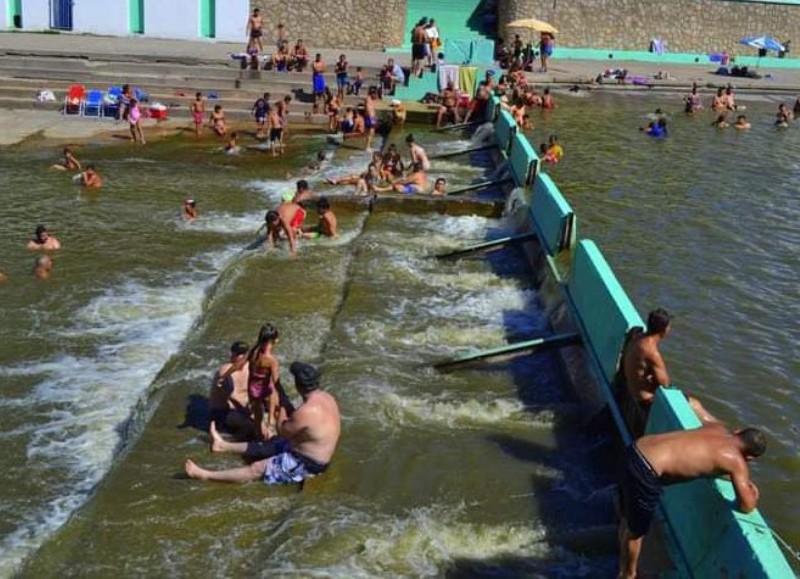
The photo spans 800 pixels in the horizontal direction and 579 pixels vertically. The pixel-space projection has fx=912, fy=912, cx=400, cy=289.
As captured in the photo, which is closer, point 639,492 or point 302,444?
point 639,492

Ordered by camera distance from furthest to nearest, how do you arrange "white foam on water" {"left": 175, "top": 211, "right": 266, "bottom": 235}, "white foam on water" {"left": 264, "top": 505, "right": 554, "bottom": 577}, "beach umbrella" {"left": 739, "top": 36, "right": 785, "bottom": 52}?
"beach umbrella" {"left": 739, "top": 36, "right": 785, "bottom": 52}
"white foam on water" {"left": 175, "top": 211, "right": 266, "bottom": 235}
"white foam on water" {"left": 264, "top": 505, "right": 554, "bottom": 577}

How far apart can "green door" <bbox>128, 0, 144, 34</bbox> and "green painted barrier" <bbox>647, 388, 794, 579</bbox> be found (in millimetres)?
30921

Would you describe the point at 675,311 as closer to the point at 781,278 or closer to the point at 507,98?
the point at 781,278

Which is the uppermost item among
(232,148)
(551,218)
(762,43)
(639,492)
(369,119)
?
(762,43)

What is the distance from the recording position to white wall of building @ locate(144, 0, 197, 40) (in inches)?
1342

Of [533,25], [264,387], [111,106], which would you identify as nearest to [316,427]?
[264,387]

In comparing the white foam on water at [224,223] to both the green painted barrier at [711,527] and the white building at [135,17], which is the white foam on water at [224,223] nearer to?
the green painted barrier at [711,527]

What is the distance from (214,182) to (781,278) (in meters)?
11.9

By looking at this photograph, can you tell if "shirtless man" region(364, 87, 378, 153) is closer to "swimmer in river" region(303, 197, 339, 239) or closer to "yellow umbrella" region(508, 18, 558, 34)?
"swimmer in river" region(303, 197, 339, 239)

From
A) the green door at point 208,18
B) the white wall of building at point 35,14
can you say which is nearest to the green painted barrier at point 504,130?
the green door at point 208,18

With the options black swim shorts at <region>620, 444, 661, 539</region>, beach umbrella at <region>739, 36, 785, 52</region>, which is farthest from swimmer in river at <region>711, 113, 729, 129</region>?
black swim shorts at <region>620, 444, 661, 539</region>

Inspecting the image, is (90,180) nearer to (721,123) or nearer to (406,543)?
(406,543)

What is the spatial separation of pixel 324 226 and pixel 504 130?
874cm

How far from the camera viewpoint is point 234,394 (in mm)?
9469
